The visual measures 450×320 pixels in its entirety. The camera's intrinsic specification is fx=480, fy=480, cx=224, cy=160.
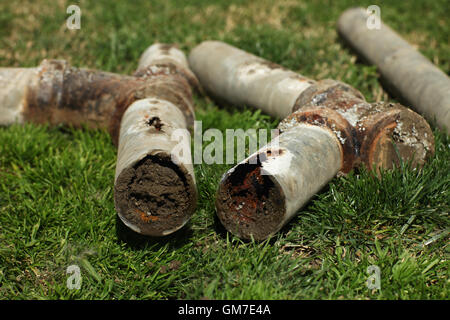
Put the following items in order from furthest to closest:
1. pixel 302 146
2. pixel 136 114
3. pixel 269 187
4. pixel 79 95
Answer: pixel 79 95, pixel 136 114, pixel 302 146, pixel 269 187

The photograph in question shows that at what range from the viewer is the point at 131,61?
457 centimetres

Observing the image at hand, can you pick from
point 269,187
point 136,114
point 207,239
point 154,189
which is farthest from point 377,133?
point 136,114

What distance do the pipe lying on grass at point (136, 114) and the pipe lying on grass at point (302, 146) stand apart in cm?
27

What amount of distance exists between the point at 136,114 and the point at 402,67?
90.3 inches

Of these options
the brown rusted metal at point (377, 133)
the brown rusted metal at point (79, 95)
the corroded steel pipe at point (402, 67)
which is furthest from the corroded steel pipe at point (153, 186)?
the corroded steel pipe at point (402, 67)

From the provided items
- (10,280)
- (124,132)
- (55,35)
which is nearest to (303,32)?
(55,35)

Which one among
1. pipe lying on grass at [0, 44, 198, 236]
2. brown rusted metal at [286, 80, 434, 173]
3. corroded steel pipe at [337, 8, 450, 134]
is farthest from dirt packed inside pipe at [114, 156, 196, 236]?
corroded steel pipe at [337, 8, 450, 134]

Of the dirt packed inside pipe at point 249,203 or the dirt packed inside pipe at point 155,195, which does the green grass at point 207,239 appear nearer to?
the dirt packed inside pipe at point 249,203

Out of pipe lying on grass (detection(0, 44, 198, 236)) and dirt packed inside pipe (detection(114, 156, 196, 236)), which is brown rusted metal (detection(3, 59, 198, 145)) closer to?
pipe lying on grass (detection(0, 44, 198, 236))

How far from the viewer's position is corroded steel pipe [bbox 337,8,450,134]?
3.33 metres

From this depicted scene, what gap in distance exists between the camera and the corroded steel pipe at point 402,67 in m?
3.33

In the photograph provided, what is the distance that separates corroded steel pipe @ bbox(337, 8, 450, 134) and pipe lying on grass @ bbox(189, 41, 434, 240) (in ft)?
1.85

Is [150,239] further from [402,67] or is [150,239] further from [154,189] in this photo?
[402,67]

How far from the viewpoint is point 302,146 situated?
249 cm
